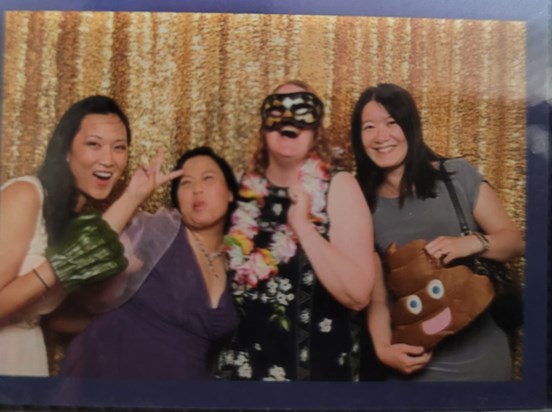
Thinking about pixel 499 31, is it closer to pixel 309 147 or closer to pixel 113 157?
pixel 309 147

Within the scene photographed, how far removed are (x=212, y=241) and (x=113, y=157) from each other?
75 cm

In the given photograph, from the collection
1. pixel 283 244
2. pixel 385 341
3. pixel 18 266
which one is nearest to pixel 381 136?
pixel 283 244

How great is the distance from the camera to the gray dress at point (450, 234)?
16.4 ft

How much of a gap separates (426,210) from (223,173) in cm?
120

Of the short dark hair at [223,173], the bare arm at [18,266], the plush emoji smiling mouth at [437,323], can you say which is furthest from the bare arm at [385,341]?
the bare arm at [18,266]

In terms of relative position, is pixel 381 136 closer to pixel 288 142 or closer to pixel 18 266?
pixel 288 142

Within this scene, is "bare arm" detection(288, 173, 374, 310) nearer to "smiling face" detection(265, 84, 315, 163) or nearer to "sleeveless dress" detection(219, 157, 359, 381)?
"sleeveless dress" detection(219, 157, 359, 381)

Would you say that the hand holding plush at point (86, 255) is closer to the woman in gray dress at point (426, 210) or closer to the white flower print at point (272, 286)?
the white flower print at point (272, 286)

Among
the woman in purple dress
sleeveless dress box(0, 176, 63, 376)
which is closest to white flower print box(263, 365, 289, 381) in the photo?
the woman in purple dress

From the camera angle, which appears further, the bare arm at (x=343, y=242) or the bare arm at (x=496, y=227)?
the bare arm at (x=496, y=227)

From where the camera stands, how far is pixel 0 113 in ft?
16.6

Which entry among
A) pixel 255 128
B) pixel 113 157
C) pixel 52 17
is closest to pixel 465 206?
pixel 255 128

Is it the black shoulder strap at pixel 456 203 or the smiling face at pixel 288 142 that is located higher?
the smiling face at pixel 288 142

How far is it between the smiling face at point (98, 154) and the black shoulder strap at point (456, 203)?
187cm
